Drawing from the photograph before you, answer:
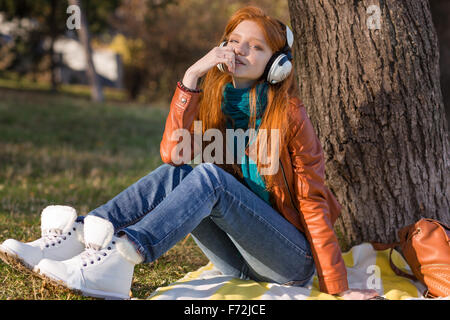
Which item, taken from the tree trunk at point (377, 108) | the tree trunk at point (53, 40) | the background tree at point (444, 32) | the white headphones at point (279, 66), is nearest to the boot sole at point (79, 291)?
the white headphones at point (279, 66)

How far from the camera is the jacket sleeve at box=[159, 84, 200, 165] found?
2564mm

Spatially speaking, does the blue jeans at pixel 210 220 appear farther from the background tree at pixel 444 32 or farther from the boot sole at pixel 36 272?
the background tree at pixel 444 32

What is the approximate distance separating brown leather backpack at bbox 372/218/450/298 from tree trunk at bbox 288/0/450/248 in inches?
16.3

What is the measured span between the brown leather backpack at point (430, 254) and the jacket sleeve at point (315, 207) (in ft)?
Answer: 1.81

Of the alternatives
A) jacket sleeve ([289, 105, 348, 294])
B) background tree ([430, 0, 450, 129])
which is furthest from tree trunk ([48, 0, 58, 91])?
jacket sleeve ([289, 105, 348, 294])

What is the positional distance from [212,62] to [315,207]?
0.84 m

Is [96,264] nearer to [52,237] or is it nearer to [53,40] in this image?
[52,237]

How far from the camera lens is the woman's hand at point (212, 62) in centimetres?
250

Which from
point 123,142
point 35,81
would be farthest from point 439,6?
point 35,81

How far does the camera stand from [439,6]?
557cm

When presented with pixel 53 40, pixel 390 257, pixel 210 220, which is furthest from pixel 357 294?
pixel 53 40

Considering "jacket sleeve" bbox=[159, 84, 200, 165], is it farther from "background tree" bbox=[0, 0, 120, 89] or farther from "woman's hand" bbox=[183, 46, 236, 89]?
"background tree" bbox=[0, 0, 120, 89]

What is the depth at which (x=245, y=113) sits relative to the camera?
2.66m
